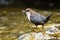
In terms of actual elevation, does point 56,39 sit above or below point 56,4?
below

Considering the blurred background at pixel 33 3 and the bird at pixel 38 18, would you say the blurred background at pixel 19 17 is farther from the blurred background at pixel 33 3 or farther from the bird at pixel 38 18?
the bird at pixel 38 18

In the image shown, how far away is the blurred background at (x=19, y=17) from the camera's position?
26.2 feet

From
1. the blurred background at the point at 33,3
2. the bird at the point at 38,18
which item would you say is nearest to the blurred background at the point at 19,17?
the blurred background at the point at 33,3

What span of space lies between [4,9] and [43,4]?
2.60m

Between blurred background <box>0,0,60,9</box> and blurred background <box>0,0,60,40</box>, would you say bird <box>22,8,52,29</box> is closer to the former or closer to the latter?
blurred background <box>0,0,60,40</box>

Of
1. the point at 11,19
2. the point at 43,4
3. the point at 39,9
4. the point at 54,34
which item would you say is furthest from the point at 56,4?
the point at 54,34

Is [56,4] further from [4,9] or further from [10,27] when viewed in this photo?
[10,27]

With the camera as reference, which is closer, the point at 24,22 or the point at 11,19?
the point at 24,22

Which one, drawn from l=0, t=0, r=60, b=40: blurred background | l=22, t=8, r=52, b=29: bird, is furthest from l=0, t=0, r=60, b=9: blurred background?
l=22, t=8, r=52, b=29: bird

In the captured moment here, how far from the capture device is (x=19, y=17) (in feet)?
35.7

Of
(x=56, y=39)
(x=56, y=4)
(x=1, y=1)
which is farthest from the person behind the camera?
(x=1, y=1)

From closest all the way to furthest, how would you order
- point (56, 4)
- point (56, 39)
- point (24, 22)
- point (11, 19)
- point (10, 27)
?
1. point (56, 39)
2. point (10, 27)
3. point (24, 22)
4. point (11, 19)
5. point (56, 4)

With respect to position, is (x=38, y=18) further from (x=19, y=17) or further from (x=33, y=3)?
(x=33, y=3)

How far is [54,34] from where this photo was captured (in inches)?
281
